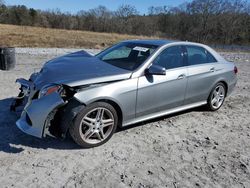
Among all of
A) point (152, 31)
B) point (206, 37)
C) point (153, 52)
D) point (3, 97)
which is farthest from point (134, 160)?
point (152, 31)

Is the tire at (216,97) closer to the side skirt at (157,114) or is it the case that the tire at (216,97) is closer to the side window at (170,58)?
the side skirt at (157,114)

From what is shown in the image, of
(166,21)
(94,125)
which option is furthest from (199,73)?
(166,21)

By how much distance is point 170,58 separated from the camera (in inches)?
200

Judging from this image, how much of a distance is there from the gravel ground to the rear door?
1.83 feet

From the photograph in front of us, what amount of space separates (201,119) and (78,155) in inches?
111

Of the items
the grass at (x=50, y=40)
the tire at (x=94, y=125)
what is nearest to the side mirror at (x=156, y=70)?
the tire at (x=94, y=125)

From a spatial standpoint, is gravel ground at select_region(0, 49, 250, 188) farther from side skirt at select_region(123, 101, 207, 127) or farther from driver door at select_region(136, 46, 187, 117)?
driver door at select_region(136, 46, 187, 117)

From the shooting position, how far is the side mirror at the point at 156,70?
4488mm

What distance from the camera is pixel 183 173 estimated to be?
3629 millimetres

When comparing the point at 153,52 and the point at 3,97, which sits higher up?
the point at 153,52

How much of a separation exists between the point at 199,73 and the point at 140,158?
7.78 feet

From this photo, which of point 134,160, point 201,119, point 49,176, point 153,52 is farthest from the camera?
point 201,119

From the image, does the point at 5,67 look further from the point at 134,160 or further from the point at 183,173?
the point at 183,173

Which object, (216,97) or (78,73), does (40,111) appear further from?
(216,97)
